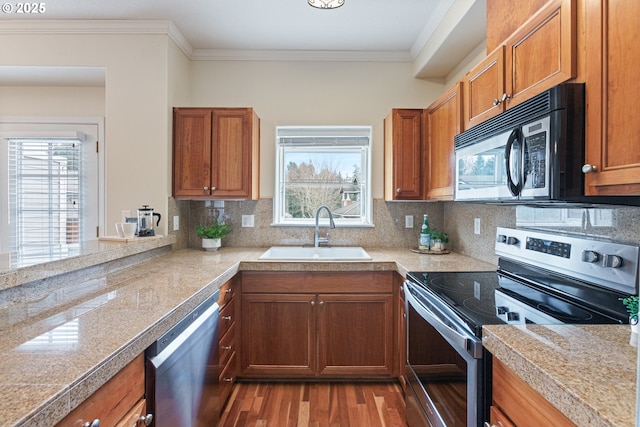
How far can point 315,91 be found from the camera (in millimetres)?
3082

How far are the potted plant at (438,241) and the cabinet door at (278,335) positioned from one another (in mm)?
1027

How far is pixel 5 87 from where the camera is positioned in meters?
3.00

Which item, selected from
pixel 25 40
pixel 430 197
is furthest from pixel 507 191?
pixel 25 40

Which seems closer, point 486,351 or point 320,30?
point 486,351

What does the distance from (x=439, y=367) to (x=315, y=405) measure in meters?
1.08

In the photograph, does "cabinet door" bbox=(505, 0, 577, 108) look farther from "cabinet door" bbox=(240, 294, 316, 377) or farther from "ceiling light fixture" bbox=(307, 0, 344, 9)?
"cabinet door" bbox=(240, 294, 316, 377)

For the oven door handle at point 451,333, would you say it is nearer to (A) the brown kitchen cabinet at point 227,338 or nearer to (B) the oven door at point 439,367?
(B) the oven door at point 439,367

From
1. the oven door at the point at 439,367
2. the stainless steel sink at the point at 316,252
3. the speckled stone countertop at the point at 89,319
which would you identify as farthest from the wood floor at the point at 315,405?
the stainless steel sink at the point at 316,252

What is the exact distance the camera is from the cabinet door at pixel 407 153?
A: 2699mm

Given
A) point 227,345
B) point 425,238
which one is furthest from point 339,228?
point 227,345

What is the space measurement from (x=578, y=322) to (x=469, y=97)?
1214 millimetres

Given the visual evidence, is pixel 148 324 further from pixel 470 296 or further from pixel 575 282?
pixel 575 282

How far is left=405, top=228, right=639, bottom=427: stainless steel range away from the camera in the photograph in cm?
114

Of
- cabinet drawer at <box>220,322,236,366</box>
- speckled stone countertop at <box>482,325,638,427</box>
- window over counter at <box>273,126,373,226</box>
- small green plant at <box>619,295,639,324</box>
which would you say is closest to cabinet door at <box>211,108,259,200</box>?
window over counter at <box>273,126,373,226</box>
